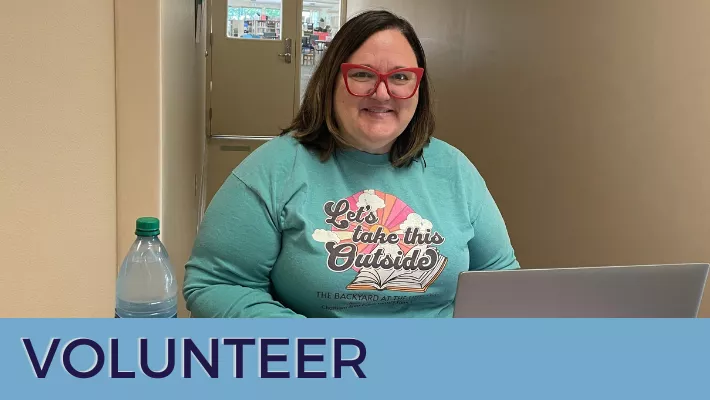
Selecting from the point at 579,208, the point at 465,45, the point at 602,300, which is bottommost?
the point at 579,208

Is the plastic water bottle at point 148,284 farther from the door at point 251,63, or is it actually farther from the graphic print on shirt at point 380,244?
the door at point 251,63

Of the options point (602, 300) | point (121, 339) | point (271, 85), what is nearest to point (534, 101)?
point (602, 300)

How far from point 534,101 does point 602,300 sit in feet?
6.87

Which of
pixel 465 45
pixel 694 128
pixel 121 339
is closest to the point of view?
pixel 121 339

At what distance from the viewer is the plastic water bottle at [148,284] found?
105 centimetres

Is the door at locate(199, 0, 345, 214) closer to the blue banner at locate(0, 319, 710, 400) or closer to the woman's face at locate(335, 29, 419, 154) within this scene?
the woman's face at locate(335, 29, 419, 154)

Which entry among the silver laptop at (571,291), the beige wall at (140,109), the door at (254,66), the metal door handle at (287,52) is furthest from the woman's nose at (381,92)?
the metal door handle at (287,52)

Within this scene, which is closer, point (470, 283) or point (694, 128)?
point (470, 283)

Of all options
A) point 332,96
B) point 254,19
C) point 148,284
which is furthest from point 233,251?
point 254,19

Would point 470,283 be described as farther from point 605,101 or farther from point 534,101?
point 534,101

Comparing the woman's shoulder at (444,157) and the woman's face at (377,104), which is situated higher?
the woman's face at (377,104)

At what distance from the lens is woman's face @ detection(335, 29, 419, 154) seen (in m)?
1.26

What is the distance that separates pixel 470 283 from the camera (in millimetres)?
780

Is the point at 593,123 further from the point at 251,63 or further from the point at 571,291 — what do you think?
A: the point at 251,63
